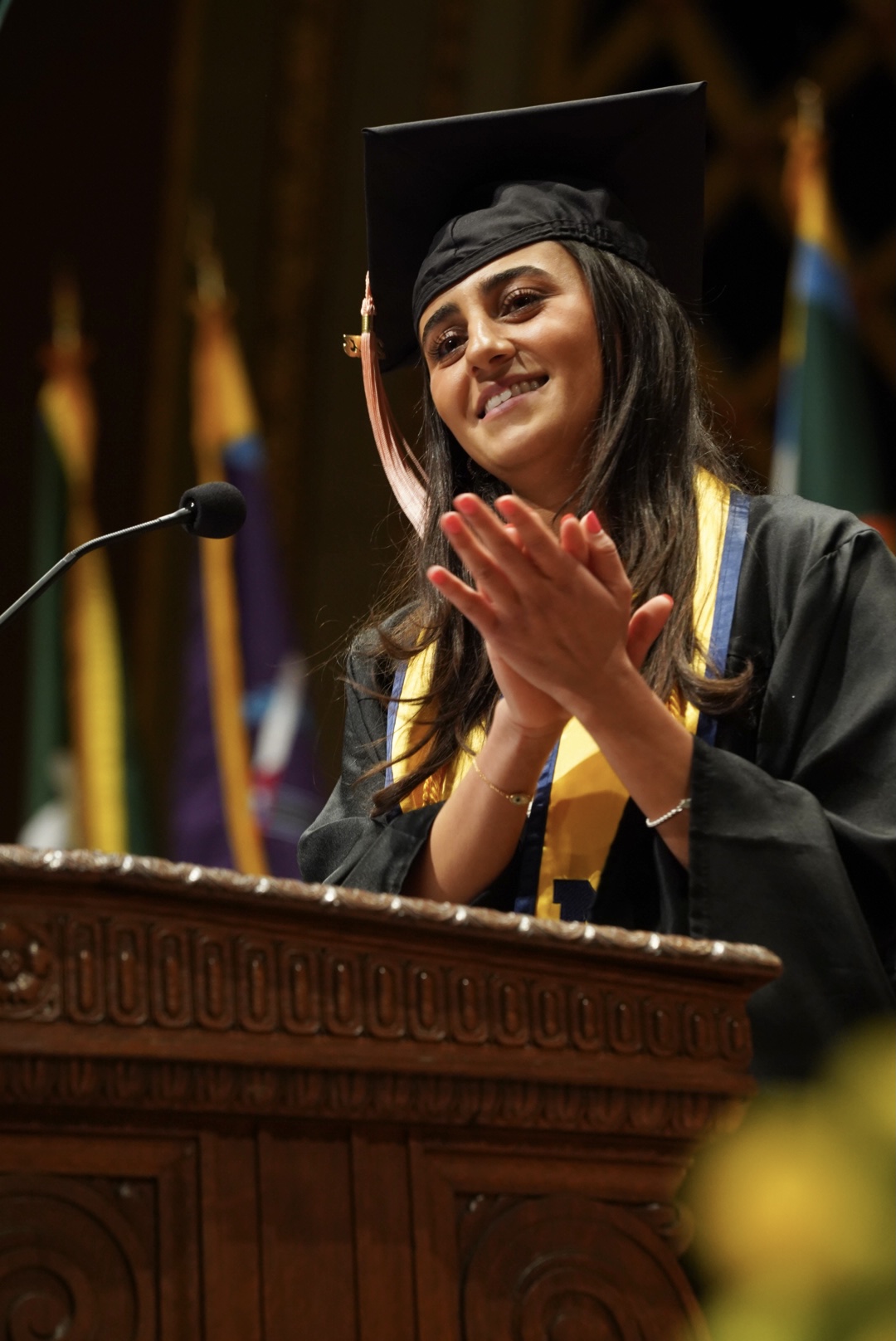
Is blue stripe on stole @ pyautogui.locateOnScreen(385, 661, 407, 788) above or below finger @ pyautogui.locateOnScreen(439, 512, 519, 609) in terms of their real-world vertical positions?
below

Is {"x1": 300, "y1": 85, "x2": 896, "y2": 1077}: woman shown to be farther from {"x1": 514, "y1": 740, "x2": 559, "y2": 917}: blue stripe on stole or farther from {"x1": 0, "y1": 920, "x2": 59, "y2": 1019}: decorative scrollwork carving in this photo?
{"x1": 0, "y1": 920, "x2": 59, "y2": 1019}: decorative scrollwork carving

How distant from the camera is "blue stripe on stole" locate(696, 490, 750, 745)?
6.14ft

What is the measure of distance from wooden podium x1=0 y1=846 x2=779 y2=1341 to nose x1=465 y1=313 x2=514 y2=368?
1093 mm

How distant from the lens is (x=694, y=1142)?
118 centimetres

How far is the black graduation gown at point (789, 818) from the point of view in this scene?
152 centimetres

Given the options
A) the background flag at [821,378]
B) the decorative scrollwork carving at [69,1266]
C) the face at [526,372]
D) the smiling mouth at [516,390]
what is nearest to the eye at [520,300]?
the face at [526,372]

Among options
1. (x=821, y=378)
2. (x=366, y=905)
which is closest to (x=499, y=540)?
(x=366, y=905)

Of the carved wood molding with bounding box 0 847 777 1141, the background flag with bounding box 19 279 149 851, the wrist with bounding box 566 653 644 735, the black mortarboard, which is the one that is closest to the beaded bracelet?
the wrist with bounding box 566 653 644 735

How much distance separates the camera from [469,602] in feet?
4.85

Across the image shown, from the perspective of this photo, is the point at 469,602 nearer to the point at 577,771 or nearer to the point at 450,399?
the point at 577,771

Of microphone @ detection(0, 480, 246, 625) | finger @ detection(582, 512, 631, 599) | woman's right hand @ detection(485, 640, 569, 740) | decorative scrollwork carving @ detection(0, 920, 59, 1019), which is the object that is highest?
microphone @ detection(0, 480, 246, 625)

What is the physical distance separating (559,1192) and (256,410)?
192 inches

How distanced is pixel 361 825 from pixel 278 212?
4.17 meters

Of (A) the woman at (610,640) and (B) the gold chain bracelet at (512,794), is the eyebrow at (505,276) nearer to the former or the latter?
(A) the woman at (610,640)
